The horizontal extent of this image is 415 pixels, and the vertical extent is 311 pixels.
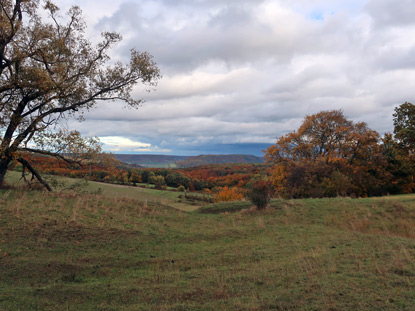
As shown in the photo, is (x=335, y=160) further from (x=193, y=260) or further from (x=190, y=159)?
(x=190, y=159)

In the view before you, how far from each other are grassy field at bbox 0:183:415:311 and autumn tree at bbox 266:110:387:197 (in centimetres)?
1448

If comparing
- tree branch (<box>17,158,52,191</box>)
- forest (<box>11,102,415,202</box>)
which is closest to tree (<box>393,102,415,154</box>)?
forest (<box>11,102,415,202</box>)

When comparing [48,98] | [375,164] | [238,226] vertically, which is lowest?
[238,226]

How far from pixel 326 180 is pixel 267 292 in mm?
24645

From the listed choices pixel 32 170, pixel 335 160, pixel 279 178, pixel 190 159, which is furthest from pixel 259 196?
pixel 190 159

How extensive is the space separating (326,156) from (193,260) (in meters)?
29.0

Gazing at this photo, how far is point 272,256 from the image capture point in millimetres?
8570

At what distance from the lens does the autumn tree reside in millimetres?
30375

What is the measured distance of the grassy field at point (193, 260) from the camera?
17.0 feet

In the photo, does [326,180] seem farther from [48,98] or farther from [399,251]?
[48,98]


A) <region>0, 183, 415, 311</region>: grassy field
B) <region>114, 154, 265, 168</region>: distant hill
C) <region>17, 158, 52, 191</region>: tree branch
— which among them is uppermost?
<region>114, 154, 265, 168</region>: distant hill

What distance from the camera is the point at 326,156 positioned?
33188mm

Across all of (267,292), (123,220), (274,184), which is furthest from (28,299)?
(274,184)

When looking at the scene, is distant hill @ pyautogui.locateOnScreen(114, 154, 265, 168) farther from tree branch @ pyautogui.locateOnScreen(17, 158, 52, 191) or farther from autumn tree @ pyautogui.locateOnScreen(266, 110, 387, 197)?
tree branch @ pyautogui.locateOnScreen(17, 158, 52, 191)
